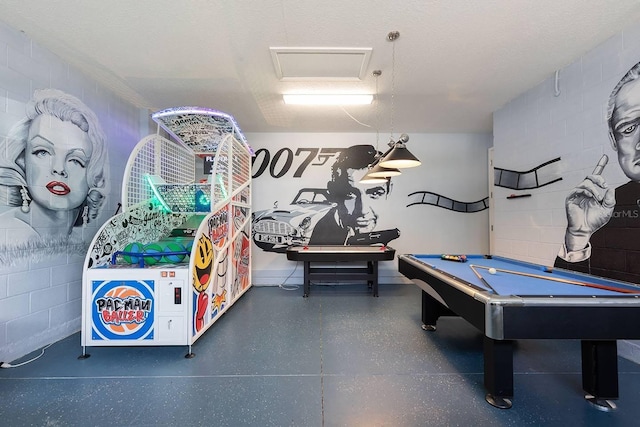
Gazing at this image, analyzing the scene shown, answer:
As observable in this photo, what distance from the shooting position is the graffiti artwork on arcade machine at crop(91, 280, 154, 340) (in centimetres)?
226

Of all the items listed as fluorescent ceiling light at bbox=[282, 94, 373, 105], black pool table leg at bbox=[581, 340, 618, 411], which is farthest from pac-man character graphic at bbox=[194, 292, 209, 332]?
black pool table leg at bbox=[581, 340, 618, 411]

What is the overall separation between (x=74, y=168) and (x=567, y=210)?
532 centimetres

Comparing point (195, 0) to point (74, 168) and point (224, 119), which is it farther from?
point (74, 168)

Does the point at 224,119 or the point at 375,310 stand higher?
the point at 224,119

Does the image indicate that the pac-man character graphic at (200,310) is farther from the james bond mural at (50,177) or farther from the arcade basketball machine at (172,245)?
the james bond mural at (50,177)

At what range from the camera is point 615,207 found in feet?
7.63

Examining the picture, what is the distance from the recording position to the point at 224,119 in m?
3.04

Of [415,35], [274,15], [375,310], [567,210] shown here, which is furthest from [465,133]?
[274,15]

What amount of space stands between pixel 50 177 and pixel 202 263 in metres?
1.68

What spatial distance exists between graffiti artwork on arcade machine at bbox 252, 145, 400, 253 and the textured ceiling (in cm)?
143

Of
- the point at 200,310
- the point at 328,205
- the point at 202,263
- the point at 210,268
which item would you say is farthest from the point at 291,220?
the point at 200,310

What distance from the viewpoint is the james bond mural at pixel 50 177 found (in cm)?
219

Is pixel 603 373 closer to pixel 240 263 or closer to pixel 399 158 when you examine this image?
pixel 399 158

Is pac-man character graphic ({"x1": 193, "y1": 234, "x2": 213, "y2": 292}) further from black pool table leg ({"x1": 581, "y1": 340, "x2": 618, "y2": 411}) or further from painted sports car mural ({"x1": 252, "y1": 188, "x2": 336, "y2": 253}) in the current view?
black pool table leg ({"x1": 581, "y1": 340, "x2": 618, "y2": 411})
